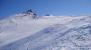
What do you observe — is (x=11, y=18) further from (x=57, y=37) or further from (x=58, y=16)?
(x=57, y=37)

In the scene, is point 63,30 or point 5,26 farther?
point 5,26

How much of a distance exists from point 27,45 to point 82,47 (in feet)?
12.0

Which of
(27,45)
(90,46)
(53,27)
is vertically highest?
(53,27)

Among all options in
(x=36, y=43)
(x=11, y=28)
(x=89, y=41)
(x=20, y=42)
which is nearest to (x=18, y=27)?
(x=11, y=28)

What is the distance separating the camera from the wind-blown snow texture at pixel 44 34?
431 inches

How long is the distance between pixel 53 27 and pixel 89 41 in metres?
3.98

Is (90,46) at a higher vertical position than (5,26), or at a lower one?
lower

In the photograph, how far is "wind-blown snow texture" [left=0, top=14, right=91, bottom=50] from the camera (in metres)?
11.0

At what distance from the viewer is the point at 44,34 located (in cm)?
1280

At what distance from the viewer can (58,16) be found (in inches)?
672

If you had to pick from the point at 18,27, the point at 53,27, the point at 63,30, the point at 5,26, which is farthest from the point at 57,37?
the point at 5,26

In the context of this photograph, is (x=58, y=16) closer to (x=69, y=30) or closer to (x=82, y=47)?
(x=69, y=30)

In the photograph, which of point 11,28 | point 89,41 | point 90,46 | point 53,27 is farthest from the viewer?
point 11,28

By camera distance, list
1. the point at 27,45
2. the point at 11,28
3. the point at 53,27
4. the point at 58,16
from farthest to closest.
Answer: the point at 58,16, the point at 11,28, the point at 53,27, the point at 27,45
